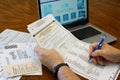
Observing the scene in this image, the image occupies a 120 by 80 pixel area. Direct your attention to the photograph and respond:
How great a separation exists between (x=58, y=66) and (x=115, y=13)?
699 millimetres

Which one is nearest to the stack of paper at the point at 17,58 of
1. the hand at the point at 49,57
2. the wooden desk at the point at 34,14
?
the hand at the point at 49,57

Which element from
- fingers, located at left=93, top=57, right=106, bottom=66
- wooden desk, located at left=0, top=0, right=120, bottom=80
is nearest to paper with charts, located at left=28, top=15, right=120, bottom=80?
fingers, located at left=93, top=57, right=106, bottom=66

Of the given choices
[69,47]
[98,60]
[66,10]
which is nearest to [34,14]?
[66,10]

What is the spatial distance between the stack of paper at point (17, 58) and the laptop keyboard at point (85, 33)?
0.75 ft

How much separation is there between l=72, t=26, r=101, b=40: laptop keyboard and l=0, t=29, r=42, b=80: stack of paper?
0.23 m

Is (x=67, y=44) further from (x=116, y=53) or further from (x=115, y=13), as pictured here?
(x=115, y=13)

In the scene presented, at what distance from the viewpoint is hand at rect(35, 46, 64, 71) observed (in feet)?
3.05

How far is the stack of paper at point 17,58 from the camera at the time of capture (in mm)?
905

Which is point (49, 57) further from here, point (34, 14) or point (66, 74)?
point (34, 14)

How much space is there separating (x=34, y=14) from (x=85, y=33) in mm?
409

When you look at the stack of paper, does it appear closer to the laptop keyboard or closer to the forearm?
the forearm

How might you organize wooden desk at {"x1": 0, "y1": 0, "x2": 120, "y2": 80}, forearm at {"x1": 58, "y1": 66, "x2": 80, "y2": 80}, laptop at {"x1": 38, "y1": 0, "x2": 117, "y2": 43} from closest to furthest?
forearm at {"x1": 58, "y1": 66, "x2": 80, "y2": 80} < laptop at {"x1": 38, "y1": 0, "x2": 117, "y2": 43} < wooden desk at {"x1": 0, "y1": 0, "x2": 120, "y2": 80}

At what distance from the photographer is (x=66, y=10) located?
3.91 ft

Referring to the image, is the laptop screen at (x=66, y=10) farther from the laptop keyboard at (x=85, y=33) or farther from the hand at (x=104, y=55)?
the hand at (x=104, y=55)
